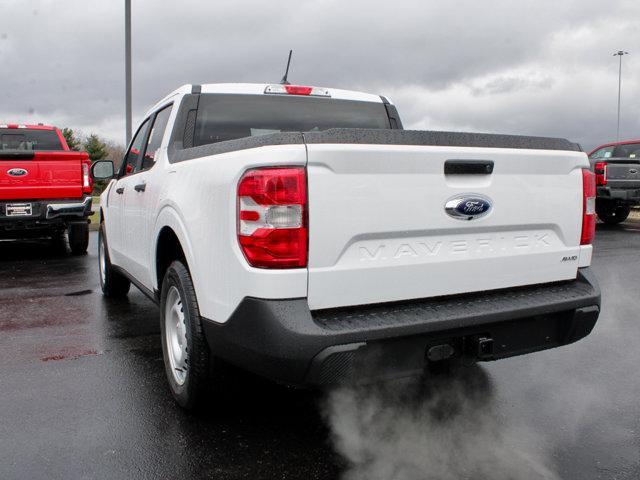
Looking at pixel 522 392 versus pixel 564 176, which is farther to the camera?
pixel 522 392

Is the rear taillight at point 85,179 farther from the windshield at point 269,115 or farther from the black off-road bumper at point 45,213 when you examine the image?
the windshield at point 269,115

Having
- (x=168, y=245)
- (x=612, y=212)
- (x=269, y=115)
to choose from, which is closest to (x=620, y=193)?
(x=612, y=212)

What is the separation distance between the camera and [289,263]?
237 centimetres


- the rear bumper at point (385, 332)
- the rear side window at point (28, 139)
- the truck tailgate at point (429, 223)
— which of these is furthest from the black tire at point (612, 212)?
the rear bumper at point (385, 332)

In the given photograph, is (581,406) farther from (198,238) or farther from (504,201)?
(198,238)

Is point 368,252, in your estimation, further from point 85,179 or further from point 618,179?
point 618,179

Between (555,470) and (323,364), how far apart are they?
1174 millimetres

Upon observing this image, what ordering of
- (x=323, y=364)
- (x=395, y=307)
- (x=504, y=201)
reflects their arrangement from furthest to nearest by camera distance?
(x=504, y=201) → (x=395, y=307) → (x=323, y=364)

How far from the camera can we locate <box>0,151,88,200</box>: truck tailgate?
8.13m

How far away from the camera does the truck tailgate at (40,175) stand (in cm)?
813

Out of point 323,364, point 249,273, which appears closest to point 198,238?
point 249,273

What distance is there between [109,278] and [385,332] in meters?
4.26

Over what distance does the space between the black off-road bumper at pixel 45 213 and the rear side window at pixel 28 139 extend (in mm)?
2234

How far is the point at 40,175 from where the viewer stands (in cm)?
828
